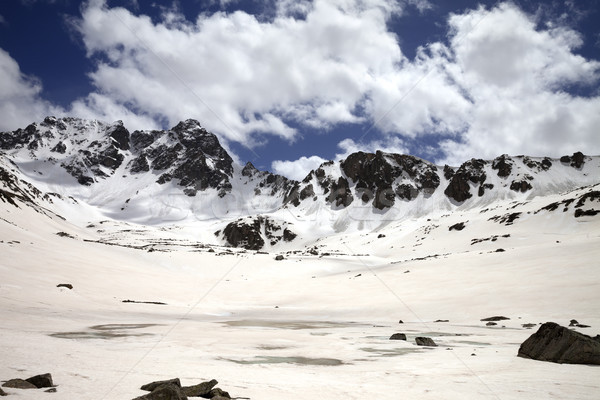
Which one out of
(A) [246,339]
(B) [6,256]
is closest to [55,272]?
(B) [6,256]

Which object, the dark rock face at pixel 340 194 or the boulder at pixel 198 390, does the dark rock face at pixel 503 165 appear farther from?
the boulder at pixel 198 390

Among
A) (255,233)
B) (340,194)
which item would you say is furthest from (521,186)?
(255,233)

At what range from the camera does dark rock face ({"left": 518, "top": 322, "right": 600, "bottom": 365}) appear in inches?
250

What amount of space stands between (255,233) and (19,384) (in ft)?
504

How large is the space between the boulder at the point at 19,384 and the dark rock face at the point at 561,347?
8.13 metres

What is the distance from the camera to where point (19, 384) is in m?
3.92

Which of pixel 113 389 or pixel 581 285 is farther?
pixel 581 285

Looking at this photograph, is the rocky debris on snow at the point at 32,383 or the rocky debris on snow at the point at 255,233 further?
the rocky debris on snow at the point at 255,233

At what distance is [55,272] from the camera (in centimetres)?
2086

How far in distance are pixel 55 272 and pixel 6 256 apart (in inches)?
112

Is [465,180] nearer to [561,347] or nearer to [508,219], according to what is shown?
[508,219]

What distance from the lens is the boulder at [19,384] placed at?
12.7ft

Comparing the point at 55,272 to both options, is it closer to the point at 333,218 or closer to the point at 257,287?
the point at 257,287

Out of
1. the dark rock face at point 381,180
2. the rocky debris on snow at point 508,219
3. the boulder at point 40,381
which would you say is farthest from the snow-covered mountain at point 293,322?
the dark rock face at point 381,180
